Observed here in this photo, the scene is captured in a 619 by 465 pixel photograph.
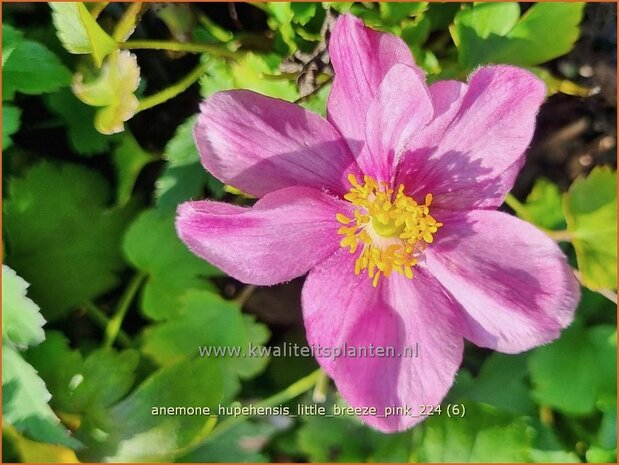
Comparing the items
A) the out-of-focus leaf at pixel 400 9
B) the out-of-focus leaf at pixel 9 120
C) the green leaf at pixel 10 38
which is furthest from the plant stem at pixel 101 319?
the out-of-focus leaf at pixel 400 9

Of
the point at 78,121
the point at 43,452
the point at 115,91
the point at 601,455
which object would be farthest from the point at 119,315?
the point at 601,455

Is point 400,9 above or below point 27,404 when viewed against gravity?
above

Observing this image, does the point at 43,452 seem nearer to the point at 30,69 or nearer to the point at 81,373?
the point at 81,373

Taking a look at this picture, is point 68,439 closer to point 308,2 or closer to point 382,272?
point 382,272

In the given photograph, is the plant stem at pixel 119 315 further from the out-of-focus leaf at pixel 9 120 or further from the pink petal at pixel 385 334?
the pink petal at pixel 385 334

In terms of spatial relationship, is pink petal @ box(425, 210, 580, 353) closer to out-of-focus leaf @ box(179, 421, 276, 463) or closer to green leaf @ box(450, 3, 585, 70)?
green leaf @ box(450, 3, 585, 70)
